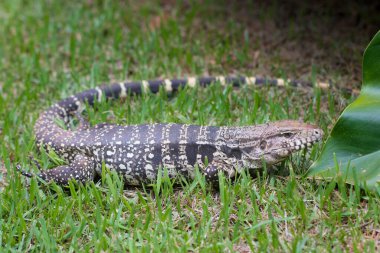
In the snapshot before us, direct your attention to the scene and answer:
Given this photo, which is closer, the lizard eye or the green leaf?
the green leaf

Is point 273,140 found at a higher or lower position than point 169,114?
higher

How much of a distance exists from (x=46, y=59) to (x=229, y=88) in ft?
9.36

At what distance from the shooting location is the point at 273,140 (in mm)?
4746

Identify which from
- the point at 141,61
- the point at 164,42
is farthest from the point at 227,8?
the point at 141,61

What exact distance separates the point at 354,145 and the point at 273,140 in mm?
666

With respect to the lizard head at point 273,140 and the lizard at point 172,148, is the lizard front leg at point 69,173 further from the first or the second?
the lizard head at point 273,140

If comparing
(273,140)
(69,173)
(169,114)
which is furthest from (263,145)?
(69,173)

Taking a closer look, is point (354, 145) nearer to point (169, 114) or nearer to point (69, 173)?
point (169, 114)

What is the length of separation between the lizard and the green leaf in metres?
0.17

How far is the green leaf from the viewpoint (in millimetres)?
4441

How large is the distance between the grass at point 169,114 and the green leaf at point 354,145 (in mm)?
132

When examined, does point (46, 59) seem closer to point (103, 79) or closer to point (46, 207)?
point (103, 79)

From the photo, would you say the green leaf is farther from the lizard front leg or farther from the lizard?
the lizard front leg

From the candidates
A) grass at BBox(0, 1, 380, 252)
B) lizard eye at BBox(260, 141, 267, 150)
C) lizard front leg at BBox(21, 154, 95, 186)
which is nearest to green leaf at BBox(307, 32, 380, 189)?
grass at BBox(0, 1, 380, 252)
